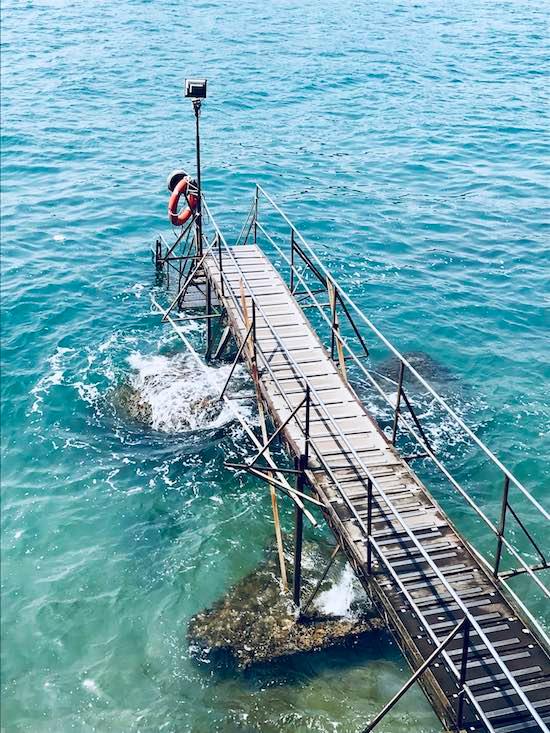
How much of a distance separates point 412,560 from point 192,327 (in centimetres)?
1663

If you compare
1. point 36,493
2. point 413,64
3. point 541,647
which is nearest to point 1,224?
point 36,493

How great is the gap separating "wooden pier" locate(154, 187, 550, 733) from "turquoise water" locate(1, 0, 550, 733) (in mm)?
3546

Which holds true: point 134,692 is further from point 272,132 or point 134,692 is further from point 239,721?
point 272,132

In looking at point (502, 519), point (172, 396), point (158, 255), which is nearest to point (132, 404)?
point (172, 396)

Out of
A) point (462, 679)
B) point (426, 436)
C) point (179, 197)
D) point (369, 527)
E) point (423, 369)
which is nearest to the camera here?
point (462, 679)

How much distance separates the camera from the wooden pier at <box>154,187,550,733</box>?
36.2 feet

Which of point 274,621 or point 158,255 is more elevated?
point 158,255

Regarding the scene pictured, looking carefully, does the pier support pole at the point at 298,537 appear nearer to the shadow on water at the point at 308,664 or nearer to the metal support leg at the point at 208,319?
the shadow on water at the point at 308,664

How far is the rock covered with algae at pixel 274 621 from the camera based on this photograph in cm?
1577

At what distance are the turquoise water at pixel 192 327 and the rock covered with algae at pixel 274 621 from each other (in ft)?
1.49

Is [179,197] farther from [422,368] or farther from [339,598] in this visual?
[339,598]

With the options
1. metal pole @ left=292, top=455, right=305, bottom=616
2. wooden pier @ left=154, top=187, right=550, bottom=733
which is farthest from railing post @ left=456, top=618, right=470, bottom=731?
metal pole @ left=292, top=455, right=305, bottom=616

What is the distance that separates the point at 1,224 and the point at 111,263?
7239mm

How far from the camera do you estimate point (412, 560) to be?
13.3m
